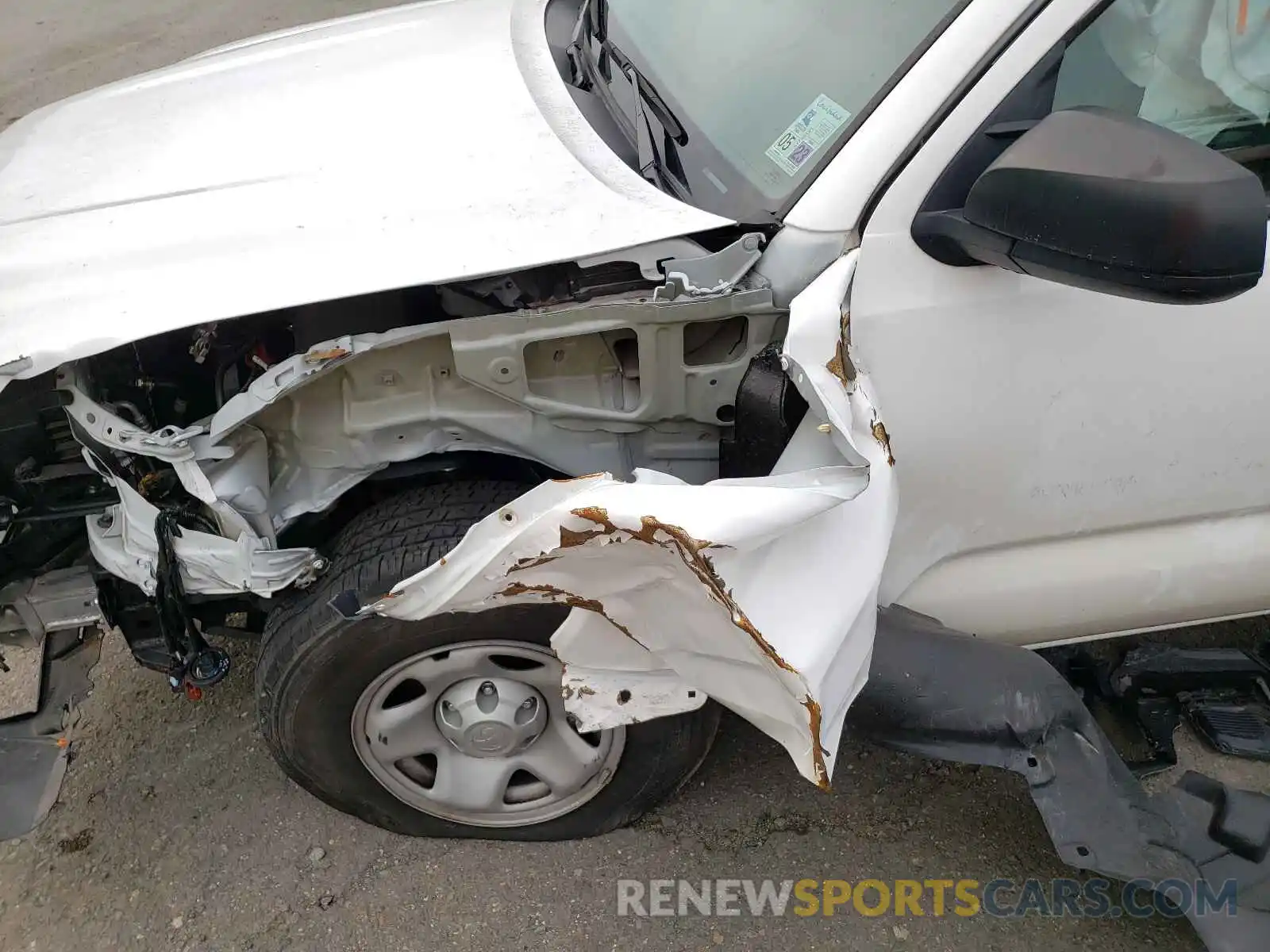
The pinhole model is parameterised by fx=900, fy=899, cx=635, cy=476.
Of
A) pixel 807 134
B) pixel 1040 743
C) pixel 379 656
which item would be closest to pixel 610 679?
pixel 379 656

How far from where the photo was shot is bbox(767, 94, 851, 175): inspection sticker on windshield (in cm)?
154

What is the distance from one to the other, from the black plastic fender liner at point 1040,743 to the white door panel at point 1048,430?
13cm

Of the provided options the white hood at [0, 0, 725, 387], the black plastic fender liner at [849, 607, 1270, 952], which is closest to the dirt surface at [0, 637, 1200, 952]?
the black plastic fender liner at [849, 607, 1270, 952]

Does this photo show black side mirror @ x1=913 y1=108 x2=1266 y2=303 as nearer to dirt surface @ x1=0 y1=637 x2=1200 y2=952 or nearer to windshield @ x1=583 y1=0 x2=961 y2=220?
windshield @ x1=583 y1=0 x2=961 y2=220

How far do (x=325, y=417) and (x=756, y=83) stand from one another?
1.04 metres

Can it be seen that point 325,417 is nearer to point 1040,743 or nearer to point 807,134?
point 807,134

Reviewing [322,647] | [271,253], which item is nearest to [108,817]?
[322,647]

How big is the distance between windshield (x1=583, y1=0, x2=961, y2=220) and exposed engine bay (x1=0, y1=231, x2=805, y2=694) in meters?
0.16

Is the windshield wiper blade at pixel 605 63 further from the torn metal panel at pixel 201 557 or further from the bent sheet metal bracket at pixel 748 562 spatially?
the torn metal panel at pixel 201 557

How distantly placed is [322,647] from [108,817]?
98 centimetres

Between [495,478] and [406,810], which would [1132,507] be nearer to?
[495,478]

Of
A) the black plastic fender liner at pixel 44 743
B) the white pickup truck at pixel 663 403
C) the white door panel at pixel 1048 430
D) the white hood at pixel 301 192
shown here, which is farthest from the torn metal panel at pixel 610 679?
the black plastic fender liner at pixel 44 743

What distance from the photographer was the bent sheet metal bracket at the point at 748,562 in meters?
1.28

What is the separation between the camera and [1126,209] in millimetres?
1177
